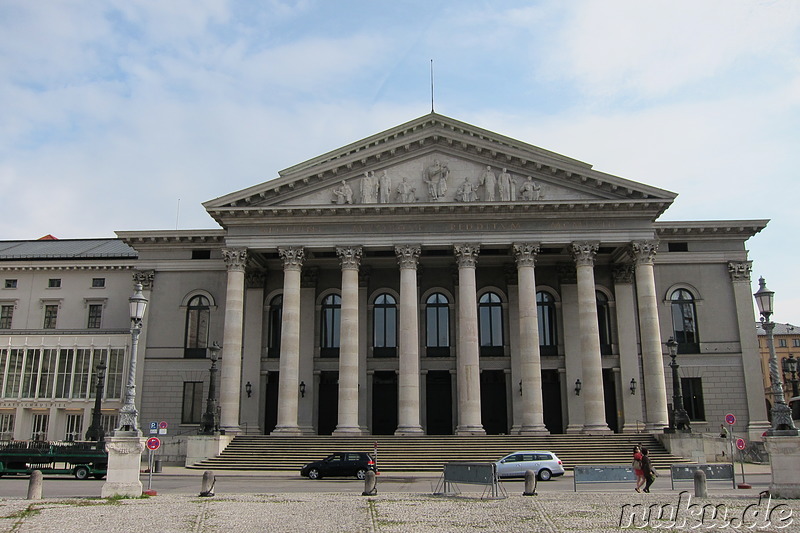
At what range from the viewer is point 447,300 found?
1911 inches

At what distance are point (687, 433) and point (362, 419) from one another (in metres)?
19.2

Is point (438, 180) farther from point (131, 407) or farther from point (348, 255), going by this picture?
point (131, 407)

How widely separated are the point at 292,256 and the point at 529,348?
580 inches

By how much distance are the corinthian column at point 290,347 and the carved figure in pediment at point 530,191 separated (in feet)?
44.3

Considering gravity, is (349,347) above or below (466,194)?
below

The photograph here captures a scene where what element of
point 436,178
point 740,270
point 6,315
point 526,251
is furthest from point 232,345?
point 740,270

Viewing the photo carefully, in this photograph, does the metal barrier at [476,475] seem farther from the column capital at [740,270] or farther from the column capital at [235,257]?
the column capital at [740,270]

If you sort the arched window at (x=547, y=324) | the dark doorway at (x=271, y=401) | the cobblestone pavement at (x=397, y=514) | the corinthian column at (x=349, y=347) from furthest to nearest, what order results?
the dark doorway at (x=271, y=401) < the arched window at (x=547, y=324) < the corinthian column at (x=349, y=347) < the cobblestone pavement at (x=397, y=514)

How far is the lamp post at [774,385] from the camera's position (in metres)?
21.3

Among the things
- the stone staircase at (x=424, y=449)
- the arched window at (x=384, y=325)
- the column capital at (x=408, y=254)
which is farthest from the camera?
the arched window at (x=384, y=325)

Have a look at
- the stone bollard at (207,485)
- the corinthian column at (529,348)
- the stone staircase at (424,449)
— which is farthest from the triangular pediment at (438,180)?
the stone bollard at (207,485)

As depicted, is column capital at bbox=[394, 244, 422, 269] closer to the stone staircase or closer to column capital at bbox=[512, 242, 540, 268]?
column capital at bbox=[512, 242, 540, 268]

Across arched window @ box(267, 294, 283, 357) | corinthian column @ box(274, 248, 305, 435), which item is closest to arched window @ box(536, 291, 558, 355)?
corinthian column @ box(274, 248, 305, 435)

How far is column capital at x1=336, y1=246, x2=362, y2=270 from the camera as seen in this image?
4300 centimetres
